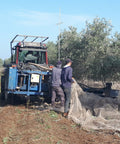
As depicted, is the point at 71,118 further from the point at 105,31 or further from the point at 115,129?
the point at 105,31

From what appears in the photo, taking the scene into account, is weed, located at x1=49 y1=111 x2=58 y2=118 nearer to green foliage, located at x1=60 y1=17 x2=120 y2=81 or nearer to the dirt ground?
the dirt ground

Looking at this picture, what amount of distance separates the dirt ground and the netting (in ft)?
0.95

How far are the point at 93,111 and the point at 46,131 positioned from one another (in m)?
2.59

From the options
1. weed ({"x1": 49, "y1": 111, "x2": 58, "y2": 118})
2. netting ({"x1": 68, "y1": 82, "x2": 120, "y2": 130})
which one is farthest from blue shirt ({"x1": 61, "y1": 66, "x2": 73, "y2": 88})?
weed ({"x1": 49, "y1": 111, "x2": 58, "y2": 118})

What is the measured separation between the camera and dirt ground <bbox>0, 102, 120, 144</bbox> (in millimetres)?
5918

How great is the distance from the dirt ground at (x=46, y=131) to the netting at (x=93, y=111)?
0.95 ft

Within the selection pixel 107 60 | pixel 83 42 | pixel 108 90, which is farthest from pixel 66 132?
pixel 83 42

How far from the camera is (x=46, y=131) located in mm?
6594

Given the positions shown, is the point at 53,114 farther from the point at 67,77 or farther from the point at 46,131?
the point at 46,131

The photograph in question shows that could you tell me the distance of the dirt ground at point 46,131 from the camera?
5918 millimetres

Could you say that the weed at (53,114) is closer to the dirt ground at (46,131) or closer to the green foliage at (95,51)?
the dirt ground at (46,131)

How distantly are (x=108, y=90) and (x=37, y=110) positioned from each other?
3.51 meters

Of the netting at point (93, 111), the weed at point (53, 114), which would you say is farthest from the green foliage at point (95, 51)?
the weed at point (53, 114)

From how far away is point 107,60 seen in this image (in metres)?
12.8
